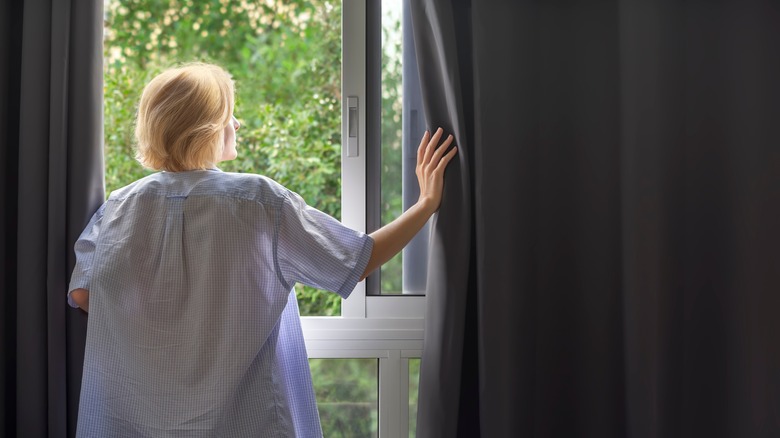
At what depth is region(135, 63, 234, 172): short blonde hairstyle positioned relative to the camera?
4.80ft

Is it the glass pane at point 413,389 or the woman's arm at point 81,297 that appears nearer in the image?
the woman's arm at point 81,297

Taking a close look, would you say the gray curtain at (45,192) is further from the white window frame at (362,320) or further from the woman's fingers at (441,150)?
the woman's fingers at (441,150)

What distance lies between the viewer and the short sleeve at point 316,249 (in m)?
1.46

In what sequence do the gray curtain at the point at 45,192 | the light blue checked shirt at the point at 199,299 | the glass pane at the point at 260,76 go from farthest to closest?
the glass pane at the point at 260,76, the gray curtain at the point at 45,192, the light blue checked shirt at the point at 199,299

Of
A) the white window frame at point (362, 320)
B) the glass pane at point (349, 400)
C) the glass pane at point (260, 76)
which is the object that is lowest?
the glass pane at point (349, 400)

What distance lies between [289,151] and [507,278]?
177cm

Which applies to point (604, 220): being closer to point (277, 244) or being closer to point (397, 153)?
point (397, 153)

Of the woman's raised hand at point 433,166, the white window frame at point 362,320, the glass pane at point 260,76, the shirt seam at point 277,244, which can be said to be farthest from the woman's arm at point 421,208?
the glass pane at point 260,76

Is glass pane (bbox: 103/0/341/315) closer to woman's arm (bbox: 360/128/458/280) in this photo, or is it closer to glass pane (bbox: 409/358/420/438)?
glass pane (bbox: 409/358/420/438)

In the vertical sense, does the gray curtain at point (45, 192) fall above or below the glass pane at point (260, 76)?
below

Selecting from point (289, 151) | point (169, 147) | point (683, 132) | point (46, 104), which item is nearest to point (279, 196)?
point (169, 147)

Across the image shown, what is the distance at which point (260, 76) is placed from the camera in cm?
328

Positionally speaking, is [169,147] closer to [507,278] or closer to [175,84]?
[175,84]

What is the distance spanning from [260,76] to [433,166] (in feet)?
6.13
